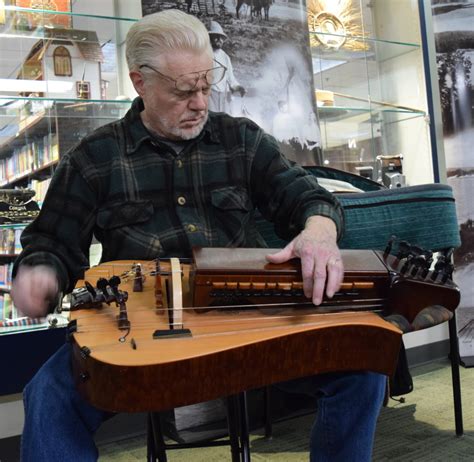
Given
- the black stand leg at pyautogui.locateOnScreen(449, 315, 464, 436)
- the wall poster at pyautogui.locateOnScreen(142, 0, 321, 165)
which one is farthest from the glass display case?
the black stand leg at pyautogui.locateOnScreen(449, 315, 464, 436)

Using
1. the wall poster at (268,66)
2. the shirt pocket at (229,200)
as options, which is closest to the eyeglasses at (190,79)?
the shirt pocket at (229,200)

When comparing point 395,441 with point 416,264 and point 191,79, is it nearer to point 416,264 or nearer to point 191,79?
point 416,264

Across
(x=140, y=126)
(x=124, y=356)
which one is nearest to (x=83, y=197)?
(x=140, y=126)

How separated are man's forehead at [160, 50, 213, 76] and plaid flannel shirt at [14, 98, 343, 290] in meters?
0.16

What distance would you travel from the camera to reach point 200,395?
31.2 inches

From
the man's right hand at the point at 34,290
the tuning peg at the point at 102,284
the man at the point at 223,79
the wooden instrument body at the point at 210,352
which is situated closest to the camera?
the wooden instrument body at the point at 210,352

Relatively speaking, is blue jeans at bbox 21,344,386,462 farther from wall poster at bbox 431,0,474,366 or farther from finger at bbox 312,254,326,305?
wall poster at bbox 431,0,474,366

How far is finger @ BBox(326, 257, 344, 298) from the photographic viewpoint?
3.27ft

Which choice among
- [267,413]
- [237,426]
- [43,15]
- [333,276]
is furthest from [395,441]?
[43,15]

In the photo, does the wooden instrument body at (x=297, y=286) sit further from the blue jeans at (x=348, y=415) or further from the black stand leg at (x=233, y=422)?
the black stand leg at (x=233, y=422)

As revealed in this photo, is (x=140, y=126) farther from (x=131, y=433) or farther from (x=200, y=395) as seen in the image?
(x=131, y=433)

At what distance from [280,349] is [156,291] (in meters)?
0.32

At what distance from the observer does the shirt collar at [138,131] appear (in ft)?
4.89

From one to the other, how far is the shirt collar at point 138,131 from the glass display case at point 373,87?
70.9 inches
